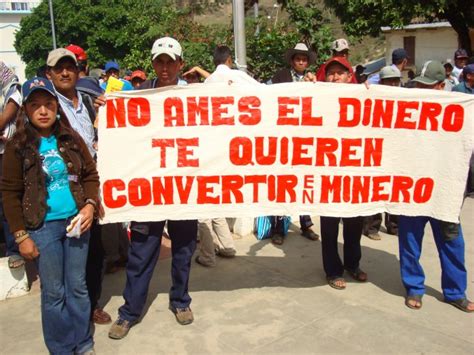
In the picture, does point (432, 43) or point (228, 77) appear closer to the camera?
point (228, 77)

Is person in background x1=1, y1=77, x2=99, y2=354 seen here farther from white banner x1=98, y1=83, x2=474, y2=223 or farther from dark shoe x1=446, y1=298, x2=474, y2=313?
dark shoe x1=446, y1=298, x2=474, y2=313

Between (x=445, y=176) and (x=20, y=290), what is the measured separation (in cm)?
351

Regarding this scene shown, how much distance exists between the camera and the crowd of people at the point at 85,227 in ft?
9.86

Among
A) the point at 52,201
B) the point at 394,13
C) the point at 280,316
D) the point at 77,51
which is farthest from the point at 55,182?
the point at 394,13

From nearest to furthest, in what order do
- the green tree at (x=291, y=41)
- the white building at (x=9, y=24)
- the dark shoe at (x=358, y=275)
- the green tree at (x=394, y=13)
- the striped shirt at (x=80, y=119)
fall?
1. the striped shirt at (x=80, y=119)
2. the dark shoe at (x=358, y=275)
3. the green tree at (x=291, y=41)
4. the green tree at (x=394, y=13)
5. the white building at (x=9, y=24)

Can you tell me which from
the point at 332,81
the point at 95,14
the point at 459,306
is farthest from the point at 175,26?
the point at 95,14

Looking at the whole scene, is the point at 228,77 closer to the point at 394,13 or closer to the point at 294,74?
the point at 294,74

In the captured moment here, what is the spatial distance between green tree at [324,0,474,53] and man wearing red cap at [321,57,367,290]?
39.4 feet

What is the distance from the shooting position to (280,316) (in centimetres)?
391

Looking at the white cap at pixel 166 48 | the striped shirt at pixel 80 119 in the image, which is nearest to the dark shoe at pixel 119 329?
the striped shirt at pixel 80 119

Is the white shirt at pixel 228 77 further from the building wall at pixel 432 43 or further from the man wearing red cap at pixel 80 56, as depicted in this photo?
the building wall at pixel 432 43

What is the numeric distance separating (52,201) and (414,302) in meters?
2.70

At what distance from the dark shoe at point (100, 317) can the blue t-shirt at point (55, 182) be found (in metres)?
1.10

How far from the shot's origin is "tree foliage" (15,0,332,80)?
8008mm
